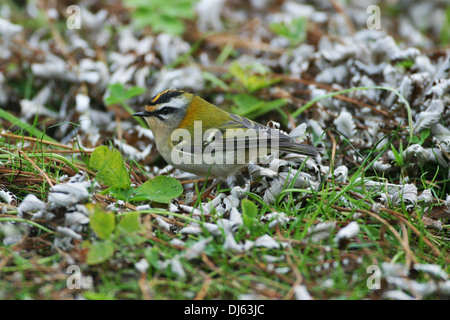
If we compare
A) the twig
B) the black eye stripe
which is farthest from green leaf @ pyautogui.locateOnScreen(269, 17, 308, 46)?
the twig

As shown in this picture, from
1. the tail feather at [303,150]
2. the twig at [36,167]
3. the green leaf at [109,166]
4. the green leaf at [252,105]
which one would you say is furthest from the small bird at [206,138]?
the twig at [36,167]

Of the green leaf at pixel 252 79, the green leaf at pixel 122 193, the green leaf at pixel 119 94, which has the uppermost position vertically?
the green leaf at pixel 252 79

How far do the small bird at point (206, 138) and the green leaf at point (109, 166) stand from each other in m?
0.50

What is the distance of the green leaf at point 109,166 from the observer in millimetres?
3336

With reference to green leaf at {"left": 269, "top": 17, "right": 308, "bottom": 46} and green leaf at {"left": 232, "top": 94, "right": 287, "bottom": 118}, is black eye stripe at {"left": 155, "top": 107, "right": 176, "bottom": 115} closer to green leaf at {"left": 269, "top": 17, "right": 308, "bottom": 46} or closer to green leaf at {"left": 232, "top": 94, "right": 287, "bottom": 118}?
green leaf at {"left": 232, "top": 94, "right": 287, "bottom": 118}

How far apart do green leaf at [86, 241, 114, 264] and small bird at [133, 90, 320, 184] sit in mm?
1134

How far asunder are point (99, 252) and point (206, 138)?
5.03ft

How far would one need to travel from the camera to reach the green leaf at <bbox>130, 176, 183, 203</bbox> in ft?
10.6

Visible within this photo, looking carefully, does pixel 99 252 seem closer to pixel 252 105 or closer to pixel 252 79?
pixel 252 105

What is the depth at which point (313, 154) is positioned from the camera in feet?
11.4

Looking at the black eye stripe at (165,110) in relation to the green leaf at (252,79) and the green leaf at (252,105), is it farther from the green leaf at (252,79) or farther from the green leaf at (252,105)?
the green leaf at (252,79)

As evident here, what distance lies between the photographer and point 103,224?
263 cm

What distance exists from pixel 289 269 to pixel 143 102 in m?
3.22
